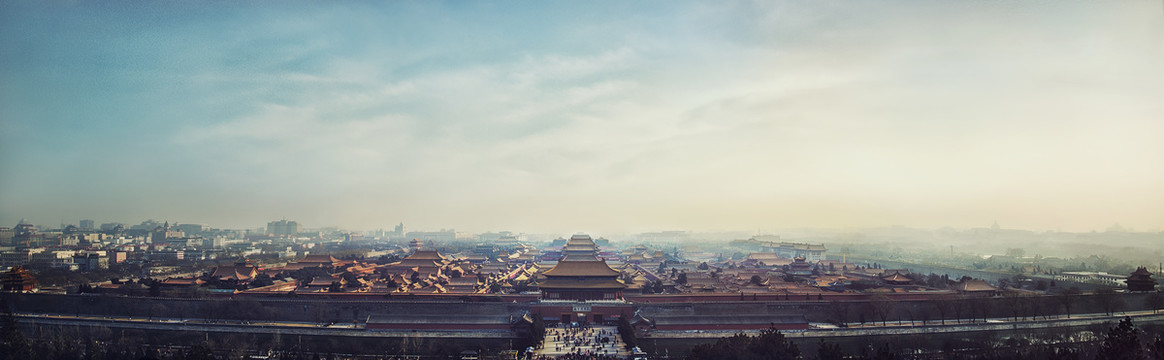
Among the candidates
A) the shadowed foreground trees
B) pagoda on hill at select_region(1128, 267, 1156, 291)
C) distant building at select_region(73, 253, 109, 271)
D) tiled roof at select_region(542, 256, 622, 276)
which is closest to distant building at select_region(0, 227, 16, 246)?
distant building at select_region(73, 253, 109, 271)

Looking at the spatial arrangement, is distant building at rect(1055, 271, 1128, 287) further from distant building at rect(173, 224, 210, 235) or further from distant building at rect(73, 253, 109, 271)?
distant building at rect(173, 224, 210, 235)

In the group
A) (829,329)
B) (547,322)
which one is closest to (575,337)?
(547,322)

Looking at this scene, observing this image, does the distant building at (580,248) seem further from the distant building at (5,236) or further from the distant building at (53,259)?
the distant building at (5,236)

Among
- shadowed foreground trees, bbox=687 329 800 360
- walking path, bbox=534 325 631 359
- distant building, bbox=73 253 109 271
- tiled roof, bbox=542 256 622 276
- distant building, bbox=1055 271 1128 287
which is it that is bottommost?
walking path, bbox=534 325 631 359

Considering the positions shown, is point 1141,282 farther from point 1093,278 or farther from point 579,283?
point 579,283

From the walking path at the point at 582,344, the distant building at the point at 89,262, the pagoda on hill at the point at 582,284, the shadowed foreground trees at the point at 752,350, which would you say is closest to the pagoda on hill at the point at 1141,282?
the shadowed foreground trees at the point at 752,350

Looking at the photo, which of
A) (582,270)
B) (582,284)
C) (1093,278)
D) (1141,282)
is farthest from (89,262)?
(1093,278)
